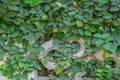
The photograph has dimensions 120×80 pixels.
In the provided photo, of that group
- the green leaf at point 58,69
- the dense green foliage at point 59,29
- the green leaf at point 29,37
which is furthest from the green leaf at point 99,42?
the green leaf at point 29,37

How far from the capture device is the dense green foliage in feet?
6.14

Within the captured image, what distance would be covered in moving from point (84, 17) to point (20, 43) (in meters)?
0.50

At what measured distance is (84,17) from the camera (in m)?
1.88

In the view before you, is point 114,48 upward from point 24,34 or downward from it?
downward

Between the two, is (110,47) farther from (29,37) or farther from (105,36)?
(29,37)

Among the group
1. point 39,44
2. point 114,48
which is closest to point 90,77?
point 114,48

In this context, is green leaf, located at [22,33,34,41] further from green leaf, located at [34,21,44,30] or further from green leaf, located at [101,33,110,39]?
green leaf, located at [101,33,110,39]

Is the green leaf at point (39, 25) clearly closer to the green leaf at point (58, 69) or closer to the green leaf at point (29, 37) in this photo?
the green leaf at point (29, 37)

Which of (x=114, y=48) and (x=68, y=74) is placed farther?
(x=68, y=74)

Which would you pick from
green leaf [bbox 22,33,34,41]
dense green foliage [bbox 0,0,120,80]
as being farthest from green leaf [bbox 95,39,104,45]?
green leaf [bbox 22,33,34,41]

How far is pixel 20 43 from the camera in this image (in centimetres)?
196

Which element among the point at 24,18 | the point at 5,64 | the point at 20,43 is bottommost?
the point at 5,64

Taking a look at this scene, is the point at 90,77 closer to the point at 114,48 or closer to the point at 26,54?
the point at 114,48

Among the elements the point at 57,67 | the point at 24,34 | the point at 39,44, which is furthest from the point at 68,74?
the point at 24,34
